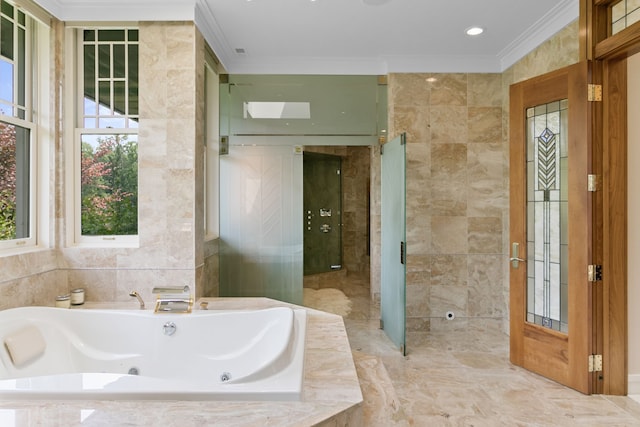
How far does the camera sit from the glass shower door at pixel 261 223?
3812 millimetres

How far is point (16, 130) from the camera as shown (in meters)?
2.50

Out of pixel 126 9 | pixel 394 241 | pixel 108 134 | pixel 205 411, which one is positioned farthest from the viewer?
pixel 394 241

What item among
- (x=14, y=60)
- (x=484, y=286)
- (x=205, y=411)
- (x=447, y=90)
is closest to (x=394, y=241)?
(x=484, y=286)

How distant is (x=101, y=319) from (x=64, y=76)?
1783 millimetres

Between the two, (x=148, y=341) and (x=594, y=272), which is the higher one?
Answer: (x=594, y=272)

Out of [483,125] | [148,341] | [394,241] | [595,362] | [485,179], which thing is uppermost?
[483,125]

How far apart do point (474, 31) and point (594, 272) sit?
2123 millimetres

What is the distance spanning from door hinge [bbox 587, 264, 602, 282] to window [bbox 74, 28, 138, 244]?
10.4 feet

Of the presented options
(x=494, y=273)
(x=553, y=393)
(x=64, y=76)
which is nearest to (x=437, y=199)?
(x=494, y=273)

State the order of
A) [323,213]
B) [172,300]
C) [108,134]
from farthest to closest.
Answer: [323,213]
[108,134]
[172,300]

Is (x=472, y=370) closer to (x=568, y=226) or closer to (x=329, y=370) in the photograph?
(x=568, y=226)

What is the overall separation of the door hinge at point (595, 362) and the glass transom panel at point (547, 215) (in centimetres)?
22

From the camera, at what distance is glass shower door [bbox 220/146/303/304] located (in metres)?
3.81

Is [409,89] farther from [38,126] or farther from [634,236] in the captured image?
[38,126]
